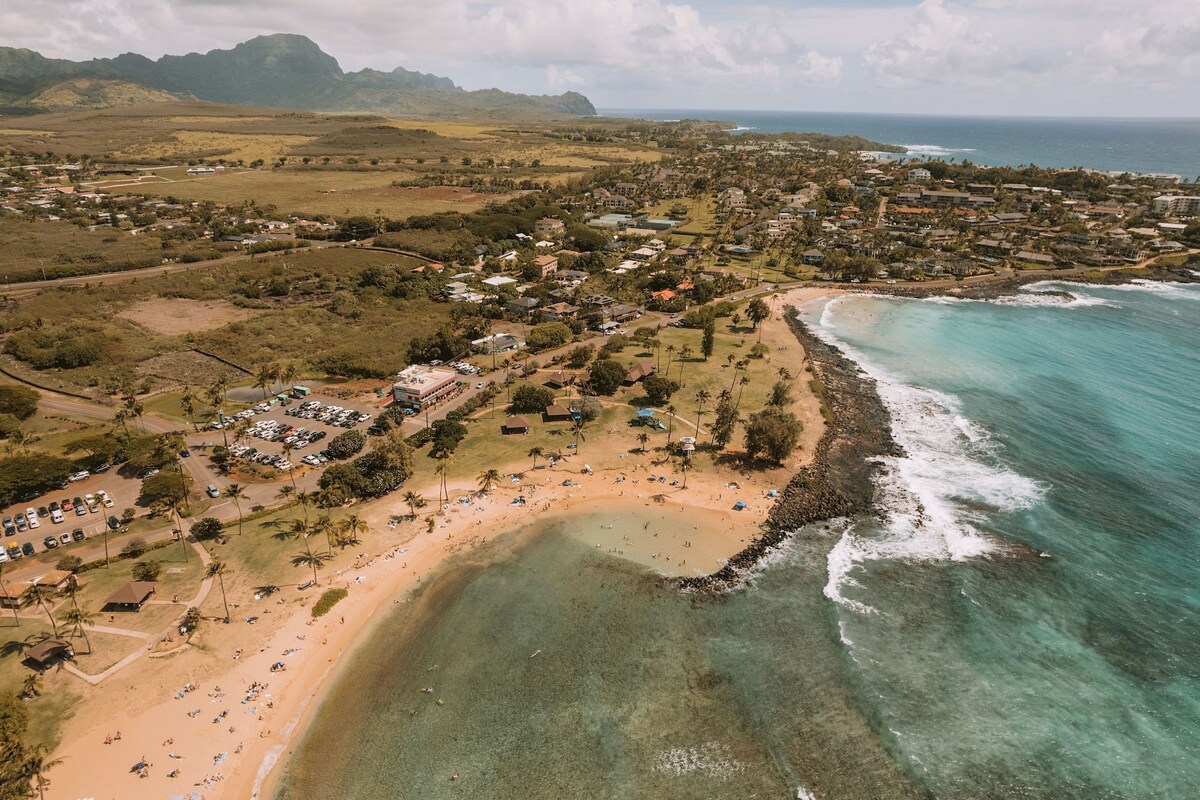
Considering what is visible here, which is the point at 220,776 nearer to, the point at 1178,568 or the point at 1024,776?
the point at 1024,776

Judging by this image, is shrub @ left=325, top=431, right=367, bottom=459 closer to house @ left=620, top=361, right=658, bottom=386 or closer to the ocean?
the ocean

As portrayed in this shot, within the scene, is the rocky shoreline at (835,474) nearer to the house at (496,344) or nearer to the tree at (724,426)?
the tree at (724,426)

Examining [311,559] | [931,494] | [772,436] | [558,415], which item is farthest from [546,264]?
[931,494]

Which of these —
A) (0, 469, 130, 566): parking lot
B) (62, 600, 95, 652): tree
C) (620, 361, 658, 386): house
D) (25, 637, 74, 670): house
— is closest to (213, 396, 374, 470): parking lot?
(0, 469, 130, 566): parking lot

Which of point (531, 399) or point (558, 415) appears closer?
point (558, 415)

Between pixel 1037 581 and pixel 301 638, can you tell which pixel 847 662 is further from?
pixel 301 638

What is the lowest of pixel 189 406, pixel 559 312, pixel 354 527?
pixel 354 527

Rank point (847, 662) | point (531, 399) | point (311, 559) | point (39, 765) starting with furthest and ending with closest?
1. point (531, 399)
2. point (311, 559)
3. point (847, 662)
4. point (39, 765)
